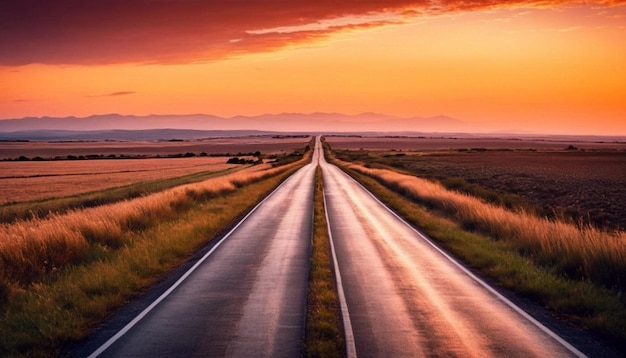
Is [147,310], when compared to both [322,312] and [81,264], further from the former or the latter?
[81,264]

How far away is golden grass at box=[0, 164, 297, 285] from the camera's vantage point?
13328 millimetres

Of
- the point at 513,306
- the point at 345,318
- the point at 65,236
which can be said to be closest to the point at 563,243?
the point at 513,306

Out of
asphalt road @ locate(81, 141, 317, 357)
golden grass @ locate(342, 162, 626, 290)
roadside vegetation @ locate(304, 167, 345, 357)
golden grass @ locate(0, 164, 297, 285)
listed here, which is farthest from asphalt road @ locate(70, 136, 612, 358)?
golden grass @ locate(0, 164, 297, 285)

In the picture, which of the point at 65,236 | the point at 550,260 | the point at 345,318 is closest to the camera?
the point at 345,318

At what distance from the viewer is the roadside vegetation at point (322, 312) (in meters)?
8.22

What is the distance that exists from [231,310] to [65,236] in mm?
7277

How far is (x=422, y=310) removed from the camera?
10.6 m

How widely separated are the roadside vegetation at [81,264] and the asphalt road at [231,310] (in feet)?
3.26

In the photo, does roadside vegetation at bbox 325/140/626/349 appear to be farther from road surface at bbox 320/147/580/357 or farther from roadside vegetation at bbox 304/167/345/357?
roadside vegetation at bbox 304/167/345/357

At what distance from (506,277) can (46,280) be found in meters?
11.3

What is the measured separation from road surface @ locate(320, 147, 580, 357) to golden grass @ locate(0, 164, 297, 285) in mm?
7509

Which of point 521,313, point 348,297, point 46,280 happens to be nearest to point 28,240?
point 46,280

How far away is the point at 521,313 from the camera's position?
10609 mm

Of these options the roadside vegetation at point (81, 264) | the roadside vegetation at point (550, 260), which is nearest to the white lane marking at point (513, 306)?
the roadside vegetation at point (550, 260)
